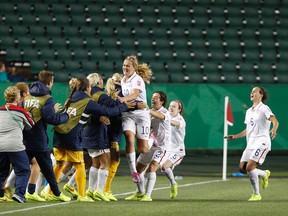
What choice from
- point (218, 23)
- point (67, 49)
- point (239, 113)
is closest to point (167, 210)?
point (239, 113)

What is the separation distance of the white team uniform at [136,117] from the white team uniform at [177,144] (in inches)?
70.9

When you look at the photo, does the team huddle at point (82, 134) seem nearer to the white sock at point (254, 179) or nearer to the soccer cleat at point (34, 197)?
the soccer cleat at point (34, 197)

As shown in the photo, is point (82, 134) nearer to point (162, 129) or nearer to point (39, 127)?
point (39, 127)

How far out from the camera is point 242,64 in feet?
111

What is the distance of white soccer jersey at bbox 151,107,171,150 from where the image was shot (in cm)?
1616

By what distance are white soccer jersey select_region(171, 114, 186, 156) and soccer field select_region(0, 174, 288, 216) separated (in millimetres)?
804

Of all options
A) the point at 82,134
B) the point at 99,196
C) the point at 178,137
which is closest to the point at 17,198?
the point at 99,196

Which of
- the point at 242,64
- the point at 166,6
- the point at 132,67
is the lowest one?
the point at 132,67

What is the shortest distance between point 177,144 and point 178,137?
200 millimetres

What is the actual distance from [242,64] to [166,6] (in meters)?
3.84

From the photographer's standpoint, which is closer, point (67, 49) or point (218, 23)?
point (67, 49)

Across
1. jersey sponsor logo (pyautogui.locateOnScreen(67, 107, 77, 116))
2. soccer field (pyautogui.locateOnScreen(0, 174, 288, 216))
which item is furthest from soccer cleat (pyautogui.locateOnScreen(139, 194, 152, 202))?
jersey sponsor logo (pyautogui.locateOnScreen(67, 107, 77, 116))

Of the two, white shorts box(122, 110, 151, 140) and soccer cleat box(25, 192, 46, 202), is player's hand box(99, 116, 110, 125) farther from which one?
soccer cleat box(25, 192, 46, 202)

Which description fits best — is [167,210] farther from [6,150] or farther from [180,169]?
[180,169]
